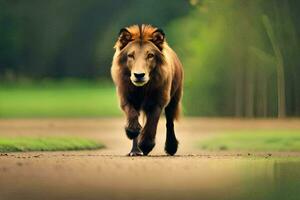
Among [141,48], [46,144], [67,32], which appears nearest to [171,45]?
[67,32]

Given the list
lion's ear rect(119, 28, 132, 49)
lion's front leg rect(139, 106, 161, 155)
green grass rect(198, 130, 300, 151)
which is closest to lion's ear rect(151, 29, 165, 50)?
lion's ear rect(119, 28, 132, 49)

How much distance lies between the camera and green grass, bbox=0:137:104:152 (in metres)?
15.6

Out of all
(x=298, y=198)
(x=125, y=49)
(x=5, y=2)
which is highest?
(x=5, y=2)

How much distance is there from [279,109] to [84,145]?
28.4ft

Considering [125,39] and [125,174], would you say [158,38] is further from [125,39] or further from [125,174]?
[125,174]

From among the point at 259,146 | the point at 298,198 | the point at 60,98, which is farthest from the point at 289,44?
the point at 298,198

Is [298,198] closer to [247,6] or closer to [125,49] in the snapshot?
[125,49]

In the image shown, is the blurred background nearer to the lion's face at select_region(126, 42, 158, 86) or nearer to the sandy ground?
the sandy ground

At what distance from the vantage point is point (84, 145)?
16906mm

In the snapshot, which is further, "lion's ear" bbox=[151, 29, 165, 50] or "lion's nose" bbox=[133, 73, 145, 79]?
"lion's ear" bbox=[151, 29, 165, 50]

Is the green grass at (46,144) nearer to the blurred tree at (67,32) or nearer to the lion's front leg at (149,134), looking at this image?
the lion's front leg at (149,134)

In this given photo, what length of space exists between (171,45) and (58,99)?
27.8 ft

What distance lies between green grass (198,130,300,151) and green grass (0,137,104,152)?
1792 mm

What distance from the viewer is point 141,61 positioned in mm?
13820
